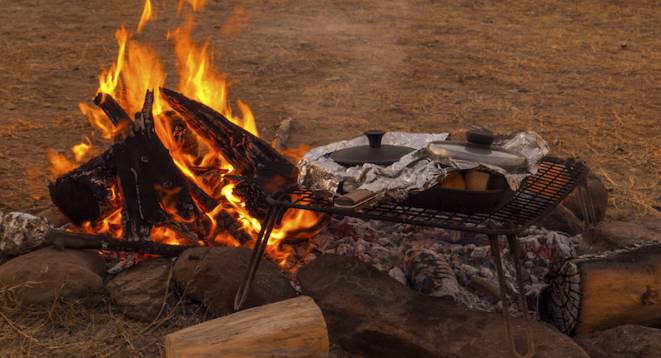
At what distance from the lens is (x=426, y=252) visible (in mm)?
4434

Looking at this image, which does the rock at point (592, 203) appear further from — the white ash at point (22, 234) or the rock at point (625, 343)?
the white ash at point (22, 234)

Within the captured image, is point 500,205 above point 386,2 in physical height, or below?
above

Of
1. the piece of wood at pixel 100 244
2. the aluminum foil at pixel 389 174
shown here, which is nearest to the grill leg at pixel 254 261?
the aluminum foil at pixel 389 174

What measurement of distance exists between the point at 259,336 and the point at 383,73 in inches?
307

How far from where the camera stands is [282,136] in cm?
772

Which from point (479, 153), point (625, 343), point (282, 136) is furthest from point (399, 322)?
point (282, 136)

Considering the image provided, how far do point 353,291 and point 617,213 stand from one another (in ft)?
9.97

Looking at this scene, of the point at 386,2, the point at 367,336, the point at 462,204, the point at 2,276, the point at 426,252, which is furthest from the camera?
the point at 386,2

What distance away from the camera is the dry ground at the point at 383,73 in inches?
288

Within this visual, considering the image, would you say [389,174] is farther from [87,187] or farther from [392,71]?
[392,71]

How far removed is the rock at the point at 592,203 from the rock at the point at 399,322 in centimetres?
187

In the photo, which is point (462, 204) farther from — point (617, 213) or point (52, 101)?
point (52, 101)

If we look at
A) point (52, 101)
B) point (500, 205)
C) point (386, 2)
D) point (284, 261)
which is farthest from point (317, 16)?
point (500, 205)

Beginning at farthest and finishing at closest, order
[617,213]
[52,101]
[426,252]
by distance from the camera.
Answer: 1. [52,101]
2. [617,213]
3. [426,252]
